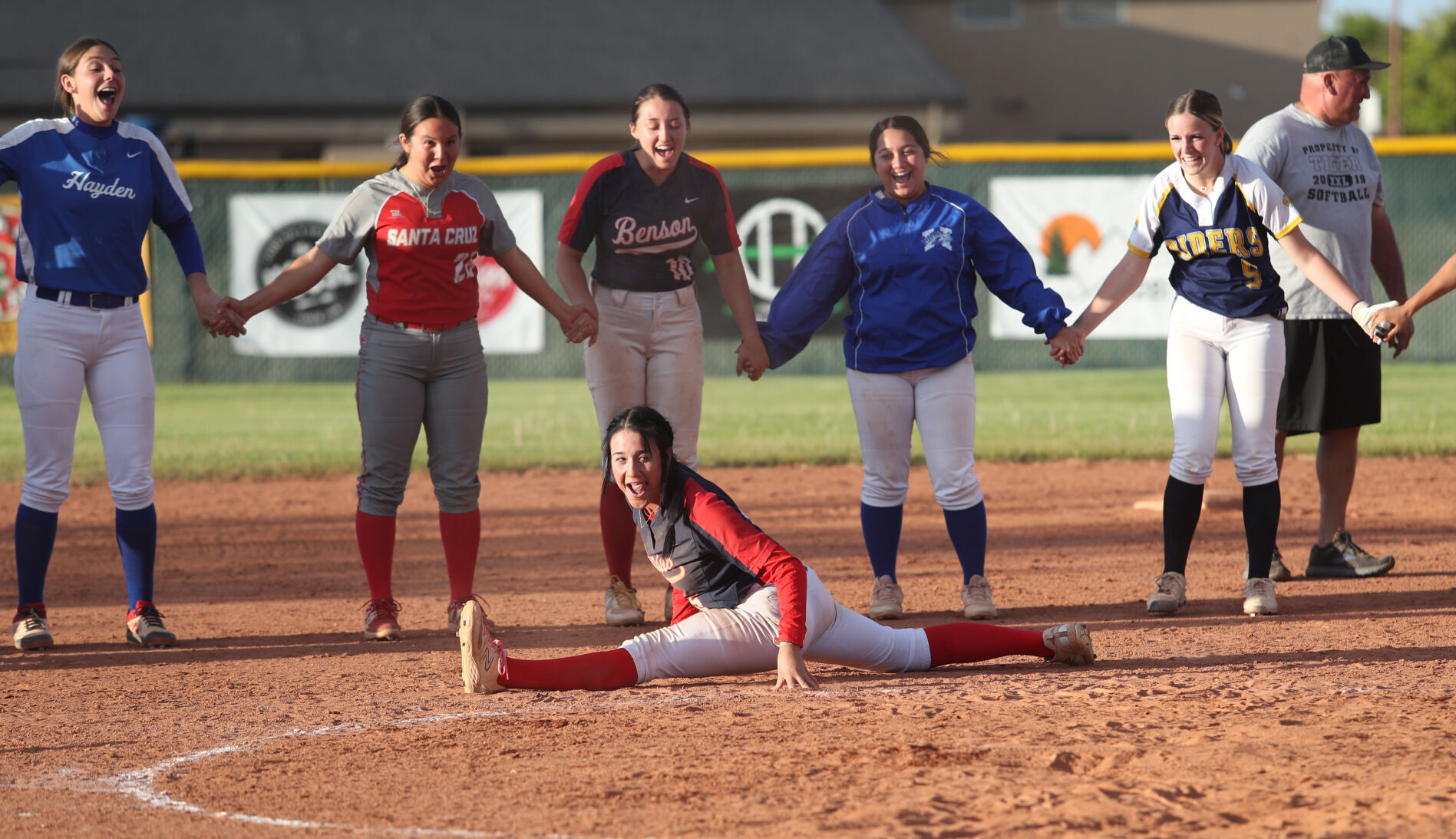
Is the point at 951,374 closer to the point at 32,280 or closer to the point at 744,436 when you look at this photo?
the point at 32,280

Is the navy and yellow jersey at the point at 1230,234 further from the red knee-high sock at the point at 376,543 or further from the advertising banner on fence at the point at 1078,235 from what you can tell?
the advertising banner on fence at the point at 1078,235

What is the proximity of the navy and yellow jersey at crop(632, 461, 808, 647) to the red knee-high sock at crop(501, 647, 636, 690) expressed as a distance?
0.86 feet

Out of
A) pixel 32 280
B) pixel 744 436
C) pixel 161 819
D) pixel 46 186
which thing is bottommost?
pixel 161 819

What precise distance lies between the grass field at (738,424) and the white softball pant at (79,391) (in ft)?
15.8

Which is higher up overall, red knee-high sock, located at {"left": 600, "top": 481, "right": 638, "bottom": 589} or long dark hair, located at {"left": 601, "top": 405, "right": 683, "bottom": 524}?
long dark hair, located at {"left": 601, "top": 405, "right": 683, "bottom": 524}

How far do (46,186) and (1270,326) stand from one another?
4250 millimetres

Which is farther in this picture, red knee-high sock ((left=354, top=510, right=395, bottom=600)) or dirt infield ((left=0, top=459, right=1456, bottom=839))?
red knee-high sock ((left=354, top=510, right=395, bottom=600))

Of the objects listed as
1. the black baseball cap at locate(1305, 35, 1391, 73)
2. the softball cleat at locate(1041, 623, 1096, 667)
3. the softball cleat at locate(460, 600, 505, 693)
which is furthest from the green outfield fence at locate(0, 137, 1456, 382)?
the softball cleat at locate(460, 600, 505, 693)

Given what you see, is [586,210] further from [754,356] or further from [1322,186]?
[1322,186]

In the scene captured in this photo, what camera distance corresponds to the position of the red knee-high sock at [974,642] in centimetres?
447

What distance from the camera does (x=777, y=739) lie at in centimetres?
369

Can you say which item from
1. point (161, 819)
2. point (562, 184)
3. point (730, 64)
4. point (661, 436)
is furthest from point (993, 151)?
point (161, 819)

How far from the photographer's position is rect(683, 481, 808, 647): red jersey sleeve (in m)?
4.01

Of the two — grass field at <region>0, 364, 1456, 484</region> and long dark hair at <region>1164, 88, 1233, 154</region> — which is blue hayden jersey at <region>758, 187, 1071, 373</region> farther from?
grass field at <region>0, 364, 1456, 484</region>
